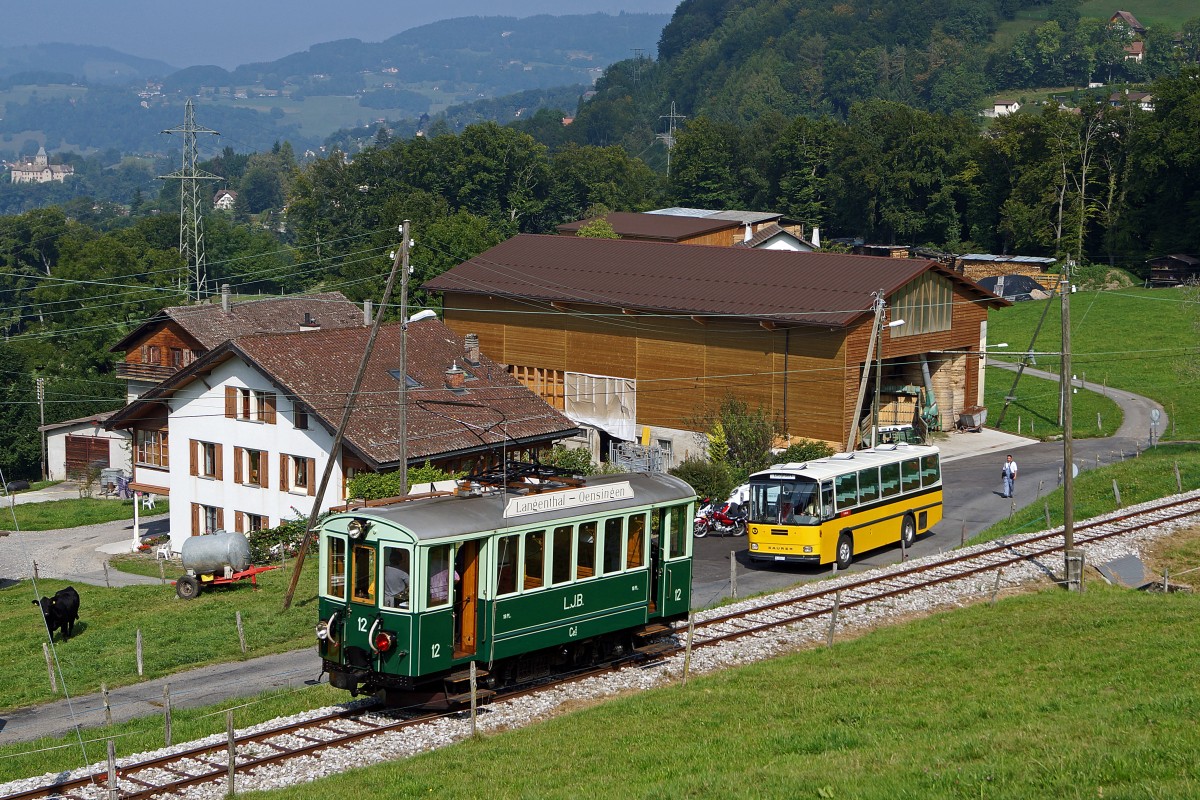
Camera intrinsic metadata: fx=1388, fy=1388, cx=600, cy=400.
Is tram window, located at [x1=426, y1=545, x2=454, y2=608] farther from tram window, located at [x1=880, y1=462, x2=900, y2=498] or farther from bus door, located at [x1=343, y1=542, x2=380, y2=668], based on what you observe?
tram window, located at [x1=880, y1=462, x2=900, y2=498]

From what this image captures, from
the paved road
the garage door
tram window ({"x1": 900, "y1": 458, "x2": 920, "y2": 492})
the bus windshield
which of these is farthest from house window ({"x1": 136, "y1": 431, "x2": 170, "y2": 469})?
tram window ({"x1": 900, "y1": 458, "x2": 920, "y2": 492})

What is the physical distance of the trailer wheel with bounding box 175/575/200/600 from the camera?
125 ft

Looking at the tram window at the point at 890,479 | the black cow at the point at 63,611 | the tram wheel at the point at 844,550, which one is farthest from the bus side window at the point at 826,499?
the black cow at the point at 63,611

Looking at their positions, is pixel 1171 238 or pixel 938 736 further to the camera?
pixel 1171 238

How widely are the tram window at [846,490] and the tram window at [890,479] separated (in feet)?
5.09

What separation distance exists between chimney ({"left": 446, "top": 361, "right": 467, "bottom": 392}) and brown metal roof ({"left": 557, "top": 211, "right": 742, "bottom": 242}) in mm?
56564

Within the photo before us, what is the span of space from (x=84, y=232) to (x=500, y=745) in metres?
161

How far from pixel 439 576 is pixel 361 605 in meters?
1.35

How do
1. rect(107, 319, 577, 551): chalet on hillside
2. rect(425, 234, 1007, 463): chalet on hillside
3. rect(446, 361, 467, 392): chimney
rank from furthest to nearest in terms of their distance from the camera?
rect(425, 234, 1007, 463): chalet on hillside < rect(446, 361, 467, 392): chimney < rect(107, 319, 577, 551): chalet on hillside

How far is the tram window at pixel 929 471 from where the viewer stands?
134 feet

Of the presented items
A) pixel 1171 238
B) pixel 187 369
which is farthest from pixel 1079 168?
pixel 187 369

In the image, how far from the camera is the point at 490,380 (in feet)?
176

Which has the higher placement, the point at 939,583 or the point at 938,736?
the point at 938,736

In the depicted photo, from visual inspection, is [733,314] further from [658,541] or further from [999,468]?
[658,541]
